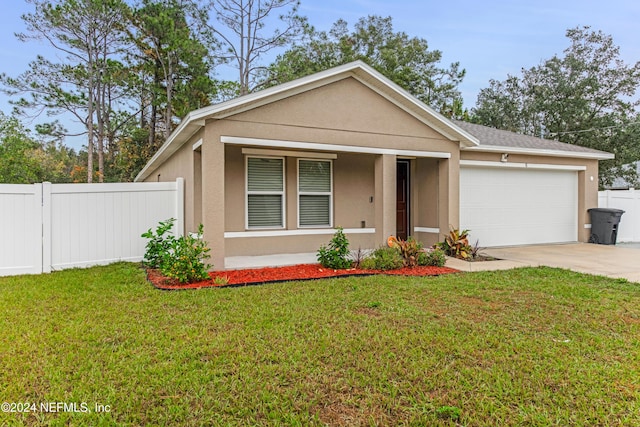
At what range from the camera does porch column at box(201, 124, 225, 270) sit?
290 inches

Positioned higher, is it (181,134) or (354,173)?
(181,134)

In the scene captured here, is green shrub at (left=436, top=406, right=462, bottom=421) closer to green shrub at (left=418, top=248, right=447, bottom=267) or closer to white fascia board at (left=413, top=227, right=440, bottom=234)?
green shrub at (left=418, top=248, right=447, bottom=267)

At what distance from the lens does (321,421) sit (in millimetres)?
2621

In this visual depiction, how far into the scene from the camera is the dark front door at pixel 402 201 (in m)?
11.3

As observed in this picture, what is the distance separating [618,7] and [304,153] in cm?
1425

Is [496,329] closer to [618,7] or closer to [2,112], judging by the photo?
[618,7]

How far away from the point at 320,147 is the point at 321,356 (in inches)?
222

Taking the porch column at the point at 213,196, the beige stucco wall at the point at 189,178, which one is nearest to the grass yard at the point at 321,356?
the porch column at the point at 213,196

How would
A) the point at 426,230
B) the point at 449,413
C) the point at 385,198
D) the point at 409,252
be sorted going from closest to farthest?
the point at 449,413
the point at 409,252
the point at 385,198
the point at 426,230

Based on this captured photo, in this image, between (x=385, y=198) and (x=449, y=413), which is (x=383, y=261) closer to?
(x=385, y=198)

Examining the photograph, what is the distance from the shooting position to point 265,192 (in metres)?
9.36

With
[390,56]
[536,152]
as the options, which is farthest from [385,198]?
[390,56]

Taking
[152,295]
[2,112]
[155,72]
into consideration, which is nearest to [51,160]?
[2,112]

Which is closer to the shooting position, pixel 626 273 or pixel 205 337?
pixel 205 337
